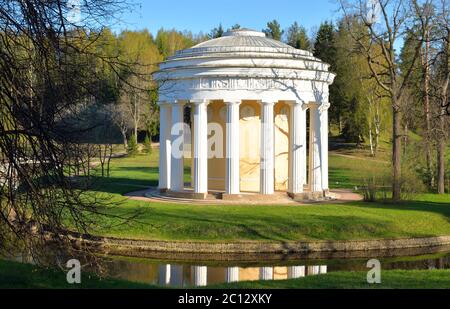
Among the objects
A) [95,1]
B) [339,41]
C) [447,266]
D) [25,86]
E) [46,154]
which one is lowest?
[447,266]

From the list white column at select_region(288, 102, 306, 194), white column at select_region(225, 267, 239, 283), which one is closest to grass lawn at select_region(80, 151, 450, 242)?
white column at select_region(225, 267, 239, 283)

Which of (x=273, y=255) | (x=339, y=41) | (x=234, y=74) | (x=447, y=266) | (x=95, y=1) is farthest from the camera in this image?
(x=339, y=41)

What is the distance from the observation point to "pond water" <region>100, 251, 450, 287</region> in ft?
53.2

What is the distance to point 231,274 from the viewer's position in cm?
1680

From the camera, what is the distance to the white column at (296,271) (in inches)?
655

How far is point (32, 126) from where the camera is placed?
25.4 feet

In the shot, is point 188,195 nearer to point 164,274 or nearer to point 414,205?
point 414,205

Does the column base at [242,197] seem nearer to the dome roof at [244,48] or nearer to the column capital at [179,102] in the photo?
the column capital at [179,102]

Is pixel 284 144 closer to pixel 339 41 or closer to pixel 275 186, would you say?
pixel 275 186

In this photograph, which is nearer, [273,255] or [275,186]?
[273,255]

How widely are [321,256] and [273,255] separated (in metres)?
1.57

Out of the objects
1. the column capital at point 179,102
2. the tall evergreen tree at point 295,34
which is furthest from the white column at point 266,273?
the tall evergreen tree at point 295,34

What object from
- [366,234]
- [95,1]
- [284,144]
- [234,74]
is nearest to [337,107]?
[284,144]

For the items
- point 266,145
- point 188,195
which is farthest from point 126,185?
point 266,145
